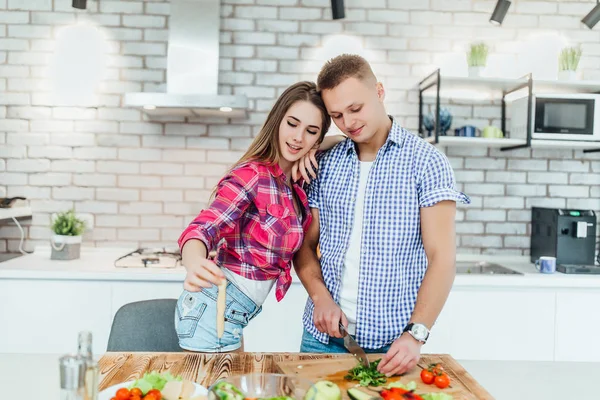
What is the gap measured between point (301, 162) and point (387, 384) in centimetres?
76

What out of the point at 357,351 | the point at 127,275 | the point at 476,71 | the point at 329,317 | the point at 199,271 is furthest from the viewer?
the point at 476,71

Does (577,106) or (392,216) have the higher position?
(577,106)

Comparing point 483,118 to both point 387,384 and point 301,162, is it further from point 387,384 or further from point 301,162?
point 387,384

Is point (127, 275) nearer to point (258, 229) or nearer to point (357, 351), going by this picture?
point (258, 229)

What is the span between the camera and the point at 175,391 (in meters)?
1.23

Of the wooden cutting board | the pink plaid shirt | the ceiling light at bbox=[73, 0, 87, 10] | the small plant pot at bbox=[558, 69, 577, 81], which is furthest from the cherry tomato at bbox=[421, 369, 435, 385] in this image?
the ceiling light at bbox=[73, 0, 87, 10]

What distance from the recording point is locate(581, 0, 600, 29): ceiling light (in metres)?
3.35

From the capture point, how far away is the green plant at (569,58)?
134 inches

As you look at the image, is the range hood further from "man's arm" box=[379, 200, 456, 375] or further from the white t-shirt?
"man's arm" box=[379, 200, 456, 375]

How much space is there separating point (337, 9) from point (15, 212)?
2161 mm

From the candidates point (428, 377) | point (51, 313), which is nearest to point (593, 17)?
point (428, 377)

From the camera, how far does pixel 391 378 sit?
4.85 feet

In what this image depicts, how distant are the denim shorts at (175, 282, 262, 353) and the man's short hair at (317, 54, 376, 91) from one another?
691mm

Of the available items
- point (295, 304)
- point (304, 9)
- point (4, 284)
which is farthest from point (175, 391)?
point (304, 9)
